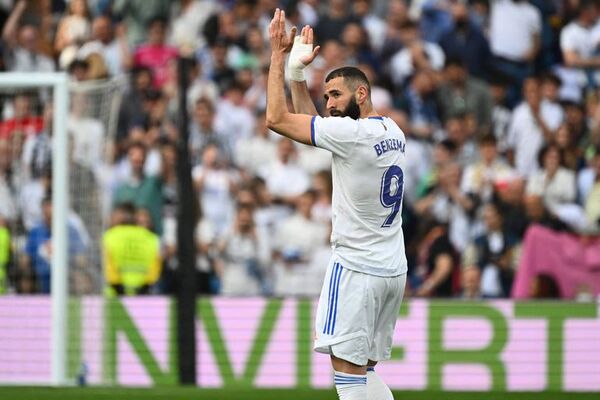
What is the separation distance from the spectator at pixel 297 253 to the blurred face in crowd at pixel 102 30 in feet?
12.5

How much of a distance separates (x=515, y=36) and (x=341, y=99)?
29.1 ft

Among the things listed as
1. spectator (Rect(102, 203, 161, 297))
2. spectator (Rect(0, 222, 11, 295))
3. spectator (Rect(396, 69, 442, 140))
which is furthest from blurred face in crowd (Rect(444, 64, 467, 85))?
spectator (Rect(0, 222, 11, 295))

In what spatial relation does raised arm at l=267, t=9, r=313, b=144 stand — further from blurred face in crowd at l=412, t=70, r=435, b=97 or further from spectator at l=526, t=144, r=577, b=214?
blurred face in crowd at l=412, t=70, r=435, b=97

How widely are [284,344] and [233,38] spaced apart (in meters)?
4.76

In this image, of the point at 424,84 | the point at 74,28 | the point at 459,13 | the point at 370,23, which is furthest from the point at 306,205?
the point at 74,28

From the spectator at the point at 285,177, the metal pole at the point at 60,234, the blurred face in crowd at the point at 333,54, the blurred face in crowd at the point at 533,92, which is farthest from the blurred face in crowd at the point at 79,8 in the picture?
the blurred face in crowd at the point at 533,92

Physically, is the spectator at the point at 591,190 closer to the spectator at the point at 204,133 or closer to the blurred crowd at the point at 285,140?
the blurred crowd at the point at 285,140

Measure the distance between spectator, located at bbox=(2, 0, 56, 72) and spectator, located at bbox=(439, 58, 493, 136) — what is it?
462 cm

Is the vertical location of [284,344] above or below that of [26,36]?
below

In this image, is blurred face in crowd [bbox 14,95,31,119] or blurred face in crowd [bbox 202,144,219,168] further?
blurred face in crowd [bbox 202,144,219,168]

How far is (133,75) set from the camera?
580 inches

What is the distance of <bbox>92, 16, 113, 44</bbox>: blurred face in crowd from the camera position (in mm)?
15805

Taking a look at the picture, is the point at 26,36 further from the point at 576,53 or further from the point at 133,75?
the point at 576,53

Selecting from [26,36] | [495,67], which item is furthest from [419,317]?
[26,36]
